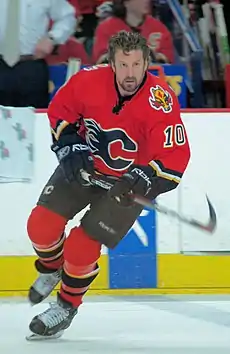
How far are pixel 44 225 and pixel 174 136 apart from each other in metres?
0.49

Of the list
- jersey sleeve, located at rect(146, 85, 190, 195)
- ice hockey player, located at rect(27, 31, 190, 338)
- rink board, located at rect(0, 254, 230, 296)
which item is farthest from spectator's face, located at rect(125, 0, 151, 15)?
jersey sleeve, located at rect(146, 85, 190, 195)

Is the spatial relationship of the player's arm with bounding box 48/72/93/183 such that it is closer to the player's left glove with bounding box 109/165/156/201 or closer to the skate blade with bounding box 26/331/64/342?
the player's left glove with bounding box 109/165/156/201

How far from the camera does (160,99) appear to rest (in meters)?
3.01

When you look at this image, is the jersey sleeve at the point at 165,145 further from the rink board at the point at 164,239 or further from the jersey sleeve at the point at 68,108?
the rink board at the point at 164,239

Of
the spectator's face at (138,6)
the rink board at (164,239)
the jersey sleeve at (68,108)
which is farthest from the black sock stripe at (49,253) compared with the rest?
the spectator's face at (138,6)

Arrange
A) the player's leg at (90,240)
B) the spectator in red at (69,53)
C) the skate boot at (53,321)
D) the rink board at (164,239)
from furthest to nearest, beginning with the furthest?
the spectator in red at (69,53), the rink board at (164,239), the skate boot at (53,321), the player's leg at (90,240)

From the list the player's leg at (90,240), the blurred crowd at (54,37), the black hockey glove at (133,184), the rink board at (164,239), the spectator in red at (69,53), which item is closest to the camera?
the black hockey glove at (133,184)

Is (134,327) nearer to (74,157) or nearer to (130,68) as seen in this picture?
(74,157)

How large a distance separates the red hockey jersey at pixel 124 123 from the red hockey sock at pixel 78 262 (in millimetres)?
243

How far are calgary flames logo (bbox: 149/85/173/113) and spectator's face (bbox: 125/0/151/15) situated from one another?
198cm

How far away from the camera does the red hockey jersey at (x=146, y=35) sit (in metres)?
4.94

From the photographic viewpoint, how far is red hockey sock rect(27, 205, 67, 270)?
3.12 metres

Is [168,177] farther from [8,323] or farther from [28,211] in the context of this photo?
[28,211]

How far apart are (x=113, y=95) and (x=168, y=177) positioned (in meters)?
0.30
